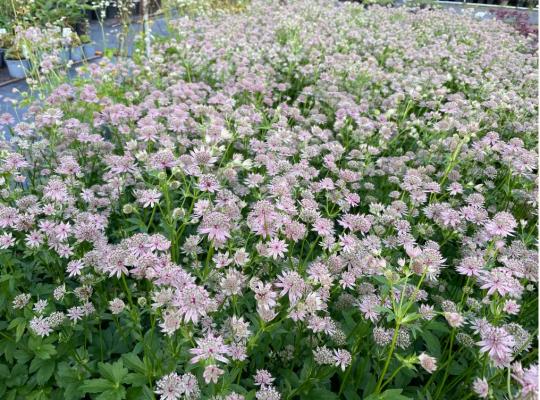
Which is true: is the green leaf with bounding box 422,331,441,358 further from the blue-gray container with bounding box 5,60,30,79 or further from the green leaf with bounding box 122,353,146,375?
the blue-gray container with bounding box 5,60,30,79

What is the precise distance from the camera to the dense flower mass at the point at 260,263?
4.59 feet

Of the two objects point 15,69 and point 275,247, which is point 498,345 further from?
point 15,69

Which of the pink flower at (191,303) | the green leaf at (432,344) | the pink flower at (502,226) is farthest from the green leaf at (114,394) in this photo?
the pink flower at (502,226)

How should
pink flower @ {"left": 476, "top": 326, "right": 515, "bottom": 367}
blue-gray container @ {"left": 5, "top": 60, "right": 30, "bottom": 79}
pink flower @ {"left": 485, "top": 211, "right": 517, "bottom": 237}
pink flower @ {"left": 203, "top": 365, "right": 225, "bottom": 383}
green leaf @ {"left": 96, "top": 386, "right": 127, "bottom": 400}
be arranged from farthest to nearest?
blue-gray container @ {"left": 5, "top": 60, "right": 30, "bottom": 79} → pink flower @ {"left": 485, "top": 211, "right": 517, "bottom": 237} → green leaf @ {"left": 96, "top": 386, "right": 127, "bottom": 400} → pink flower @ {"left": 476, "top": 326, "right": 515, "bottom": 367} → pink flower @ {"left": 203, "top": 365, "right": 225, "bottom": 383}

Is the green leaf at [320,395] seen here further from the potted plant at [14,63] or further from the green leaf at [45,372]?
the potted plant at [14,63]

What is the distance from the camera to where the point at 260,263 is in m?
1.71

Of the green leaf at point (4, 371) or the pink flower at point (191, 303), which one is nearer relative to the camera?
the pink flower at point (191, 303)

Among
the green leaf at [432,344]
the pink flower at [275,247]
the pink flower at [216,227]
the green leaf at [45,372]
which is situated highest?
the pink flower at [216,227]

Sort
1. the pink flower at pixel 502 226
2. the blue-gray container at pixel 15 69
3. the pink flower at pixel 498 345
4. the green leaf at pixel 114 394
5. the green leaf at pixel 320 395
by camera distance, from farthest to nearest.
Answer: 1. the blue-gray container at pixel 15 69
2. the pink flower at pixel 502 226
3. the green leaf at pixel 320 395
4. the green leaf at pixel 114 394
5. the pink flower at pixel 498 345

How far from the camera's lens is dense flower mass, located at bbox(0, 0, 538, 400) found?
1.40 metres

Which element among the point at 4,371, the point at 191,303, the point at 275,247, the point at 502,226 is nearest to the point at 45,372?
the point at 4,371

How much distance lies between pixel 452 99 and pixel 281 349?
8.61 feet

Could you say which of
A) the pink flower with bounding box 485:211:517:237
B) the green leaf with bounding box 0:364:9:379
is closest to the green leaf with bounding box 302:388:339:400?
the pink flower with bounding box 485:211:517:237

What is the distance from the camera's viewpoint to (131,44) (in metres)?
6.20
